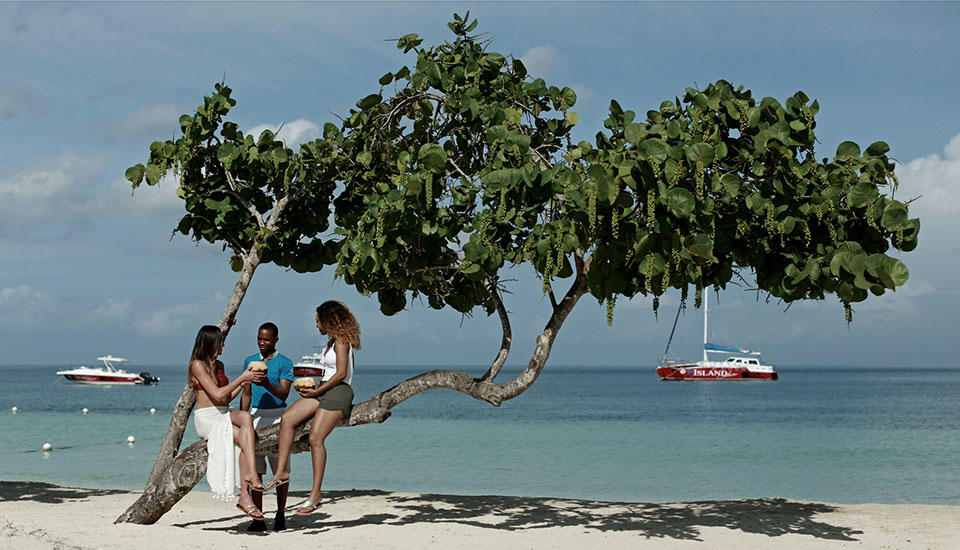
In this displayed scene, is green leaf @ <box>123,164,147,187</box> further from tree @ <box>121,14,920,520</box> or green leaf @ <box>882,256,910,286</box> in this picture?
green leaf @ <box>882,256,910,286</box>

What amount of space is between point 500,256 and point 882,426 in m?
38.1

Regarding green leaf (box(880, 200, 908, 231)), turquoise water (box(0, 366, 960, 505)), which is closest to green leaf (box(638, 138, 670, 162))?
green leaf (box(880, 200, 908, 231))

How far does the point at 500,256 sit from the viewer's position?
8141mm

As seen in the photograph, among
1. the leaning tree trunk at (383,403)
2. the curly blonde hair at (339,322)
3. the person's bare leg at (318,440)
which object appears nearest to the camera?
the curly blonde hair at (339,322)

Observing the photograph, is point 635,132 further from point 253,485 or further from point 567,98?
point 253,485

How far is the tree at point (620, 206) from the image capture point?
7.54m

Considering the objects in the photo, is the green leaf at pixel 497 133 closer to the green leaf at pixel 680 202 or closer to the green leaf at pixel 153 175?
the green leaf at pixel 680 202

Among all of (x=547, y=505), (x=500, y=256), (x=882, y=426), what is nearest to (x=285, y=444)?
(x=500, y=256)

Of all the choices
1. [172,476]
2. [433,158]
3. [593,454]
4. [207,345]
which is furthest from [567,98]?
[593,454]

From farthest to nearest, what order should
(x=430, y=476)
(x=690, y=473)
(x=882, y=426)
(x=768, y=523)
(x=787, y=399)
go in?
(x=787, y=399) < (x=882, y=426) < (x=690, y=473) < (x=430, y=476) < (x=768, y=523)

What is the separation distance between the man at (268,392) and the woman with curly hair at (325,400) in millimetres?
293

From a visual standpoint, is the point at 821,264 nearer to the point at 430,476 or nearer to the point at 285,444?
the point at 285,444

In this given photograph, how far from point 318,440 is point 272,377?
765mm

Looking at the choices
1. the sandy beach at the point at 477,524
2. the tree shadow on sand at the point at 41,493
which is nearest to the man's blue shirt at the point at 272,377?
the sandy beach at the point at 477,524
